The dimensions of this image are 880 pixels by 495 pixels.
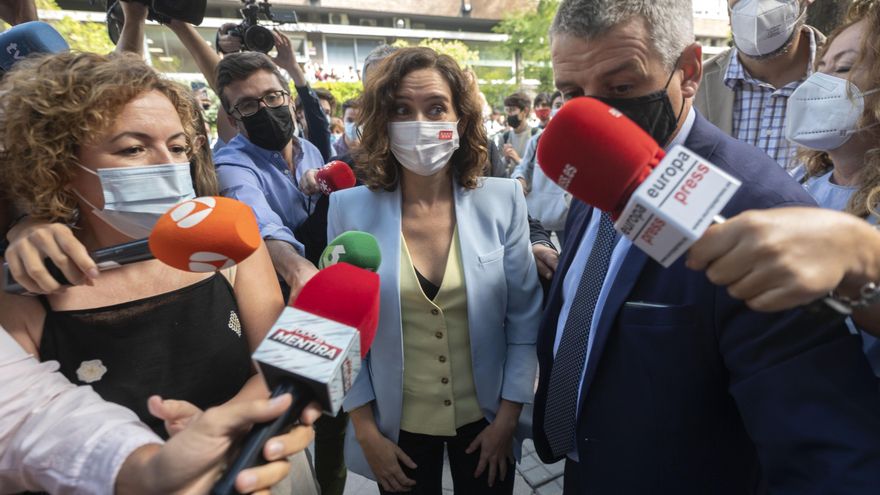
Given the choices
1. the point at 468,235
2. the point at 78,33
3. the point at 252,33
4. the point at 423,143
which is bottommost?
the point at 468,235

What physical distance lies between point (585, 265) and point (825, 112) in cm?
118

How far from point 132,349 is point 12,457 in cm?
36

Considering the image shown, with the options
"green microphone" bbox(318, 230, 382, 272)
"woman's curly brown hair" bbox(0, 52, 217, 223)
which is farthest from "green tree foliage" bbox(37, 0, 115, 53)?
"green microphone" bbox(318, 230, 382, 272)

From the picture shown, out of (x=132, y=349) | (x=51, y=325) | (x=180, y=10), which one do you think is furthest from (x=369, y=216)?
(x=180, y=10)

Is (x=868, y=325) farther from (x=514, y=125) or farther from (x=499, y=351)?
(x=514, y=125)

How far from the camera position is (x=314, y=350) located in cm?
83

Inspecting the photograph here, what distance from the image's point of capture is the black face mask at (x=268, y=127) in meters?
2.58

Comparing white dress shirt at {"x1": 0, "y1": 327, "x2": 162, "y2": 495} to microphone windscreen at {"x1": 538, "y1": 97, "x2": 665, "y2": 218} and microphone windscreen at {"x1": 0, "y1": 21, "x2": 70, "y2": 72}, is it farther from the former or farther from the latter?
microphone windscreen at {"x1": 0, "y1": 21, "x2": 70, "y2": 72}

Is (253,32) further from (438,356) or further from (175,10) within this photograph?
(438,356)

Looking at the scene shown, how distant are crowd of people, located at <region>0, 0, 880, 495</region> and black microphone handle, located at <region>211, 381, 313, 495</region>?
0.07 feet

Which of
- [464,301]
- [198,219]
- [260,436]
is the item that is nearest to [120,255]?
[198,219]

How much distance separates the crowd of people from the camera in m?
0.87

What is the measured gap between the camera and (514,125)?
753 centimetres

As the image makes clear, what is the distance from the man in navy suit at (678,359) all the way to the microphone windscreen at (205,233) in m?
0.98
